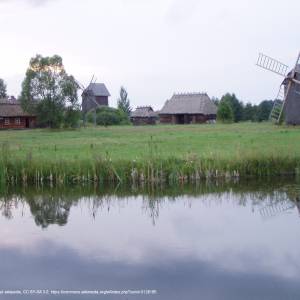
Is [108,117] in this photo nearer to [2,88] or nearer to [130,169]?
[2,88]

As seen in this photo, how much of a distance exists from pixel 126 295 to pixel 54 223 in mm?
5577

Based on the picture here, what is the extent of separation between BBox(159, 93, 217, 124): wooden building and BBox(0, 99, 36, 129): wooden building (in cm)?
1917

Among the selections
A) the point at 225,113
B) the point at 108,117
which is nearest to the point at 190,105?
the point at 225,113

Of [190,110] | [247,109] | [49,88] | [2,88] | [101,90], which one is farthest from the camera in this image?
[2,88]

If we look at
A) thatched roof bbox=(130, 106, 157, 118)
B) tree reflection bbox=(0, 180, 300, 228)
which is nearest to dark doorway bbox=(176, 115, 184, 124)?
thatched roof bbox=(130, 106, 157, 118)

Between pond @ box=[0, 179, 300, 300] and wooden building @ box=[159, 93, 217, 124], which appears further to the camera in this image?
wooden building @ box=[159, 93, 217, 124]

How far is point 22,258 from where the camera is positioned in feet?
34.5

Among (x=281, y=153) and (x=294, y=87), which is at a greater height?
(x=294, y=87)

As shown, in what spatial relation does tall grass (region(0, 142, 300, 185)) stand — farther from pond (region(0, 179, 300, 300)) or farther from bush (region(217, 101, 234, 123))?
bush (region(217, 101, 234, 123))

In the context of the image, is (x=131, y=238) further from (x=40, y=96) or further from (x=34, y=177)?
Answer: (x=40, y=96)

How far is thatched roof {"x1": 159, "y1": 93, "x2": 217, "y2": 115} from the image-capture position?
70125 millimetres

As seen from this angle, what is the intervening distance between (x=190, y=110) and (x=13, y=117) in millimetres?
23004

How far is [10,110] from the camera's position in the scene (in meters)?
61.8

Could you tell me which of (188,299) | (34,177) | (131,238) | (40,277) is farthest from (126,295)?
(34,177)
